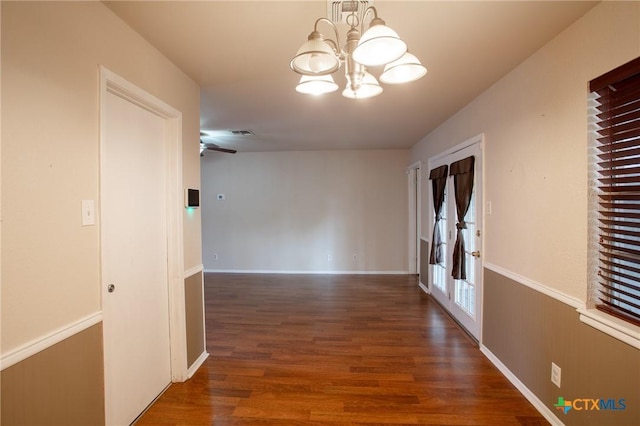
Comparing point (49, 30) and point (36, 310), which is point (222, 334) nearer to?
point (36, 310)

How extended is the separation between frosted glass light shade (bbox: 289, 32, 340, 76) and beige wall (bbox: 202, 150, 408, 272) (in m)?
4.70

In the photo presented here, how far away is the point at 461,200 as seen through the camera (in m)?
3.22

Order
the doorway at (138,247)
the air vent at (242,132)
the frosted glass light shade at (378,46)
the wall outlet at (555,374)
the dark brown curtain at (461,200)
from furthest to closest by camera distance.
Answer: the air vent at (242,132) < the dark brown curtain at (461,200) < the wall outlet at (555,374) < the doorway at (138,247) < the frosted glass light shade at (378,46)

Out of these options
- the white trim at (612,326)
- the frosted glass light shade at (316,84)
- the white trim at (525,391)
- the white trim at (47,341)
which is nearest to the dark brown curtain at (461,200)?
the white trim at (525,391)

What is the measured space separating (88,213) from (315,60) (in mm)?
1347

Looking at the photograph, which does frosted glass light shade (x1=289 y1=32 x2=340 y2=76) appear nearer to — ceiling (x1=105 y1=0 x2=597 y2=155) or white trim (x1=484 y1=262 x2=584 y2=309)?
ceiling (x1=105 y1=0 x2=597 y2=155)

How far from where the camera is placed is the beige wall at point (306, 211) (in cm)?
583

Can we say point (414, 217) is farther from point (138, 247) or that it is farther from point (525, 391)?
point (138, 247)

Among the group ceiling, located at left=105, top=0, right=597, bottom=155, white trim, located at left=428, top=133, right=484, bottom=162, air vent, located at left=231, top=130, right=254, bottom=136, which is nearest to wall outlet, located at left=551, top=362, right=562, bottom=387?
white trim, located at left=428, top=133, right=484, bottom=162

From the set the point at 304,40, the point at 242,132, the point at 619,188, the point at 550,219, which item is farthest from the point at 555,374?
the point at 242,132

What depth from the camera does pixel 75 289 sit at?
1.37 meters

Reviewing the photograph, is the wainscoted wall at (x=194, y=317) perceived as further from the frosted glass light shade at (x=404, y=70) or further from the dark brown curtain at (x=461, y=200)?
the dark brown curtain at (x=461, y=200)

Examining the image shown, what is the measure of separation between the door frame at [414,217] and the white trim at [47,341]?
16.5 feet

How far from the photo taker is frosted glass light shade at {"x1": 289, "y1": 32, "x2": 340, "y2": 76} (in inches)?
44.5
